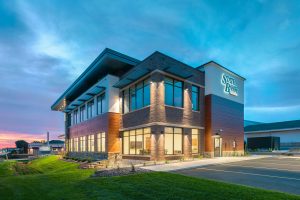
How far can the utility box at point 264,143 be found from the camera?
45131 mm

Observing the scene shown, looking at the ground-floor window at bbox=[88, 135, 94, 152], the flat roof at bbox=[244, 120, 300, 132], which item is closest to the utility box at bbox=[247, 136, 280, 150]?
the flat roof at bbox=[244, 120, 300, 132]

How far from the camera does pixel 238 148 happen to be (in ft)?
109

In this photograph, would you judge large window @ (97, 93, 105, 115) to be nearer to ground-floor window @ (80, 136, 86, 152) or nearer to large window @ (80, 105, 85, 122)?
large window @ (80, 105, 85, 122)

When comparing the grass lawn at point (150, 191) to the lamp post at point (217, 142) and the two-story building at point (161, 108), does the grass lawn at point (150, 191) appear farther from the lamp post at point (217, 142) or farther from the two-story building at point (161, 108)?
the lamp post at point (217, 142)

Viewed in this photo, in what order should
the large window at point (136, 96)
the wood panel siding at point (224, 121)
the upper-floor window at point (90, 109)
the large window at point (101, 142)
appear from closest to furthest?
1. the large window at point (136, 96)
2. the wood panel siding at point (224, 121)
3. the large window at point (101, 142)
4. the upper-floor window at point (90, 109)

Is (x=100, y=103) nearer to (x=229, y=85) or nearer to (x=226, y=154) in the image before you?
(x=229, y=85)

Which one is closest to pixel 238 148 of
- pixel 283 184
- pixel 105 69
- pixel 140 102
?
pixel 140 102

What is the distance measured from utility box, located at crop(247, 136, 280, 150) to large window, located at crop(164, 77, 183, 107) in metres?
28.4

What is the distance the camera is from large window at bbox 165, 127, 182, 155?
2322cm

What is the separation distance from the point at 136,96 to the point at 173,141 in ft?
20.6

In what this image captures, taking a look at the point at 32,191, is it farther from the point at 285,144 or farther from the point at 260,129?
the point at 260,129

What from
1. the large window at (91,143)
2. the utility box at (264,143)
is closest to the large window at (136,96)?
the large window at (91,143)

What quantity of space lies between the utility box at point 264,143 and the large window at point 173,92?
28.4 meters

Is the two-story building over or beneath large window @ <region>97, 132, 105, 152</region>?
over
